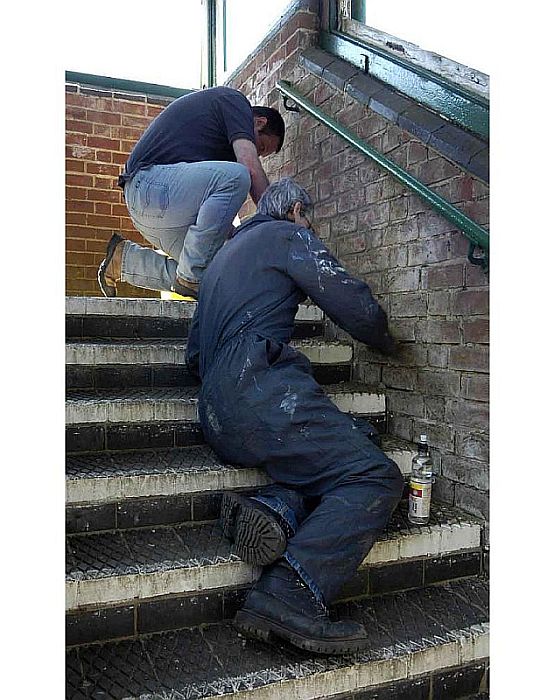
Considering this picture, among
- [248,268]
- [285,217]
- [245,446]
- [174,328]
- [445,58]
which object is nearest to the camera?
[245,446]

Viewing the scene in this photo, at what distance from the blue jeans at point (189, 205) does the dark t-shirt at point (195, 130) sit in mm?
80

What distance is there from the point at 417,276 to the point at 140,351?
1065mm

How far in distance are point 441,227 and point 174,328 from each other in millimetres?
1171

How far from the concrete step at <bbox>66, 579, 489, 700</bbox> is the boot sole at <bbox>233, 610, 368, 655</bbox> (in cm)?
4

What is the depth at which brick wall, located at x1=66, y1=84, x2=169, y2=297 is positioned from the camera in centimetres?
470

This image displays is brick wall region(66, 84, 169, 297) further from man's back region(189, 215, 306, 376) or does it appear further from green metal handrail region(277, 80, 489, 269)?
man's back region(189, 215, 306, 376)

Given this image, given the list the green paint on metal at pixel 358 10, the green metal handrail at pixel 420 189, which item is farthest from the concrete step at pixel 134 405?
the green paint on metal at pixel 358 10

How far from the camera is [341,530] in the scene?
1727 millimetres

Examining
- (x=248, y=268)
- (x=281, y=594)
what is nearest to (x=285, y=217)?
(x=248, y=268)

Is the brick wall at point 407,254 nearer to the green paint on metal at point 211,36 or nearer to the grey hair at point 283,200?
the grey hair at point 283,200

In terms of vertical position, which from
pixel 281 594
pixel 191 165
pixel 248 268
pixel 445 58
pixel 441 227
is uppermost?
pixel 445 58

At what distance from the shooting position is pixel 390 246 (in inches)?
101
